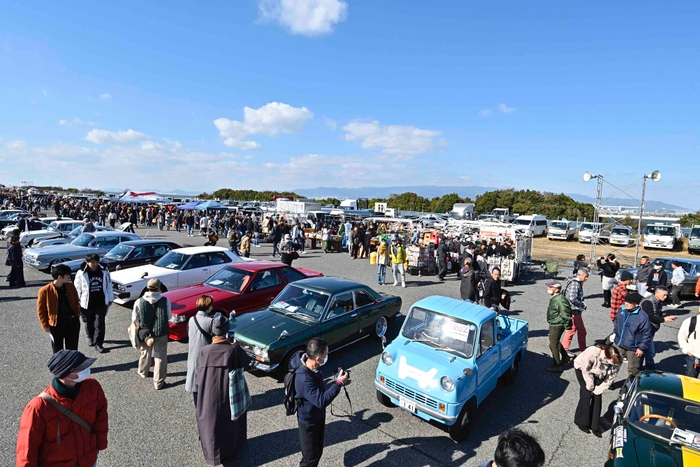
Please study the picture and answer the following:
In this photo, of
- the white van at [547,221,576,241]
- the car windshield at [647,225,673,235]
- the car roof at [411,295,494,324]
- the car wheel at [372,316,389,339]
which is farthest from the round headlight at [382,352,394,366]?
the white van at [547,221,576,241]

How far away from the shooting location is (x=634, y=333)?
5.55 meters

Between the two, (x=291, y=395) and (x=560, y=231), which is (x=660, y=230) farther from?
(x=291, y=395)

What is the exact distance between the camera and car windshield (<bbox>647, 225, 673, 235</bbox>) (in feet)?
87.7

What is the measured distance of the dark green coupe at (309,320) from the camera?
5.54 meters

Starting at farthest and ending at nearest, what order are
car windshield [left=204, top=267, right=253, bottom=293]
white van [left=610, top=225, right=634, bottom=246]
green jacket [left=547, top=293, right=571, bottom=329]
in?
white van [left=610, top=225, right=634, bottom=246], car windshield [left=204, top=267, right=253, bottom=293], green jacket [left=547, top=293, right=571, bottom=329]

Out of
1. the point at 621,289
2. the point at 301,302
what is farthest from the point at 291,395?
the point at 621,289

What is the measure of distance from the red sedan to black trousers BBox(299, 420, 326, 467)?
403cm

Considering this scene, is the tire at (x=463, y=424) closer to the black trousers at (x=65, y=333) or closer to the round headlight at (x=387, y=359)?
the round headlight at (x=387, y=359)

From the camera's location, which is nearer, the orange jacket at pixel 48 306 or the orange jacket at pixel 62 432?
the orange jacket at pixel 62 432

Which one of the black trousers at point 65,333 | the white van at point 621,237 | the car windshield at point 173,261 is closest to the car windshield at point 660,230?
the white van at point 621,237

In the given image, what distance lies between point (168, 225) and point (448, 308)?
96.7 ft

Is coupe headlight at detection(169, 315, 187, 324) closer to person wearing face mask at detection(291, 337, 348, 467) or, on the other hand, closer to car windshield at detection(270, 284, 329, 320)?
car windshield at detection(270, 284, 329, 320)

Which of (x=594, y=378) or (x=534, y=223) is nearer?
(x=594, y=378)

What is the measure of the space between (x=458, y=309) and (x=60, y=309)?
5998mm
